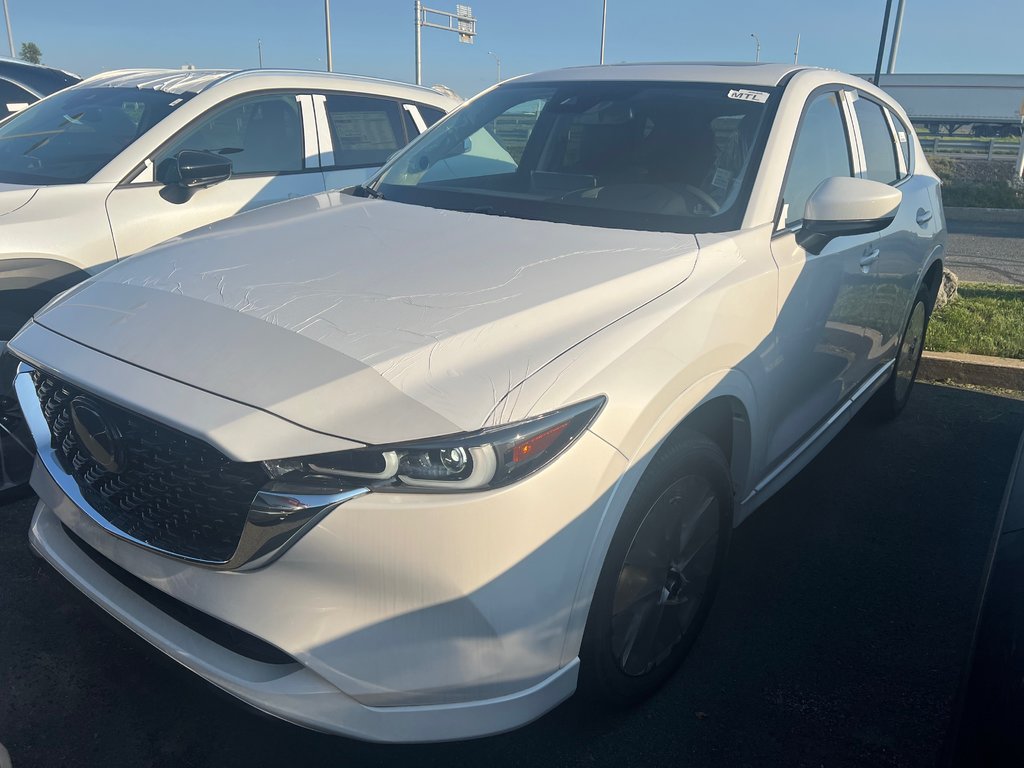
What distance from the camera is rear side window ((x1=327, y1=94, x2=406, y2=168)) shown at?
5262 mm

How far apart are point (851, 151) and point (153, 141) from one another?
11.2ft

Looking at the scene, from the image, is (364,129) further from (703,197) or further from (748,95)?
(703,197)

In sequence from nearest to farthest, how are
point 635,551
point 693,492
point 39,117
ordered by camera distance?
point 635,551
point 693,492
point 39,117

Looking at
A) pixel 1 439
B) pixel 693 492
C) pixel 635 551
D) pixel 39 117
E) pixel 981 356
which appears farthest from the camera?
pixel 981 356

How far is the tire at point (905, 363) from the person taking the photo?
4461 millimetres

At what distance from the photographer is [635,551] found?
7.11ft

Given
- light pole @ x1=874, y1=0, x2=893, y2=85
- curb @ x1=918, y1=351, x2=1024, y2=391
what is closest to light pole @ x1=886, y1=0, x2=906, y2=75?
light pole @ x1=874, y1=0, x2=893, y2=85

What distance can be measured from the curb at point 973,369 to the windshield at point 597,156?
3.09m

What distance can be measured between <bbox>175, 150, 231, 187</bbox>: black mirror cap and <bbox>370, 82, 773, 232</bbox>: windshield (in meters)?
1.15

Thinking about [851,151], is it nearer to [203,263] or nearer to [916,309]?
[916,309]

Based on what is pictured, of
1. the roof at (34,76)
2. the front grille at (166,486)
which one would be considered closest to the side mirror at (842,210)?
the front grille at (166,486)

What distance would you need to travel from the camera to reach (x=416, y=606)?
5.76 ft

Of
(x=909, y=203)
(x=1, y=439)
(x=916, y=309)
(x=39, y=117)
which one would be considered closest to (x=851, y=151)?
(x=909, y=203)

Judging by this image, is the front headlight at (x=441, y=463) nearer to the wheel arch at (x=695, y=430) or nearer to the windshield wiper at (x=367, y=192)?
the wheel arch at (x=695, y=430)
